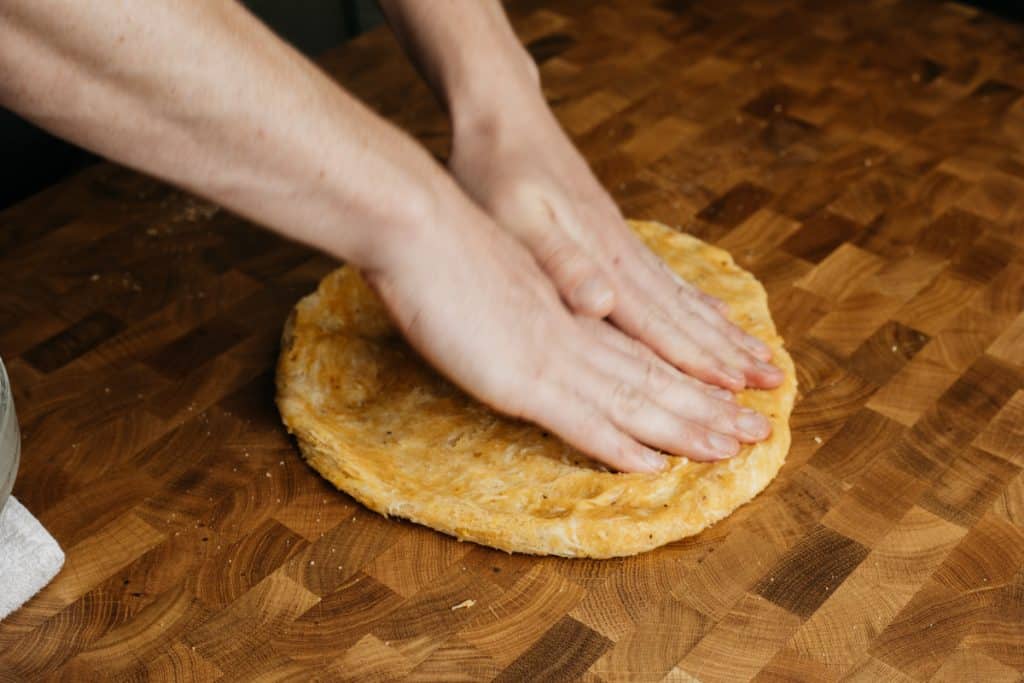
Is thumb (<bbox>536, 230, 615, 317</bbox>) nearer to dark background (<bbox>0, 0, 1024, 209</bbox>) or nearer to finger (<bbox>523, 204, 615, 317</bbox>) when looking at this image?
finger (<bbox>523, 204, 615, 317</bbox>)

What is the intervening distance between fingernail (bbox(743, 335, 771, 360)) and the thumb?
0.21m

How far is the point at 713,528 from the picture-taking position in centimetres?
135

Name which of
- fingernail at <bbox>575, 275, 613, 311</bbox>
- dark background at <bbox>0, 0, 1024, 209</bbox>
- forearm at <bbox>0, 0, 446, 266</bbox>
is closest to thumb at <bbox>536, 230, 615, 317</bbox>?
fingernail at <bbox>575, 275, 613, 311</bbox>

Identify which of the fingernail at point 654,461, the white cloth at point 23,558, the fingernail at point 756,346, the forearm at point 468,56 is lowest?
the fingernail at point 756,346

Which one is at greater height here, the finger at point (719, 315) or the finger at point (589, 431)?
the finger at point (589, 431)

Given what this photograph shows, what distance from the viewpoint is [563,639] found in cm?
122

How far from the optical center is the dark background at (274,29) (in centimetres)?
207

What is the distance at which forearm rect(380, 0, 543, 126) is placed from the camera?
1597 mm

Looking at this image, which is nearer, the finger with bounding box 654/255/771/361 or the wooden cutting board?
the wooden cutting board

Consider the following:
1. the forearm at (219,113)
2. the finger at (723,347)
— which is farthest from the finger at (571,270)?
the forearm at (219,113)

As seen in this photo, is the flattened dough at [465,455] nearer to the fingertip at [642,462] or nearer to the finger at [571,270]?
the fingertip at [642,462]

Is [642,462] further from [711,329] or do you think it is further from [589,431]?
[711,329]

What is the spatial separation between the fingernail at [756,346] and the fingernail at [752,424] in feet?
0.40

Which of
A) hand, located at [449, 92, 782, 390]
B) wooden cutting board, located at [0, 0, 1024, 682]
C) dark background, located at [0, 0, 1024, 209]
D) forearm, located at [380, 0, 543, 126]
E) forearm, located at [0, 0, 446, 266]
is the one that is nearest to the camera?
forearm, located at [0, 0, 446, 266]
